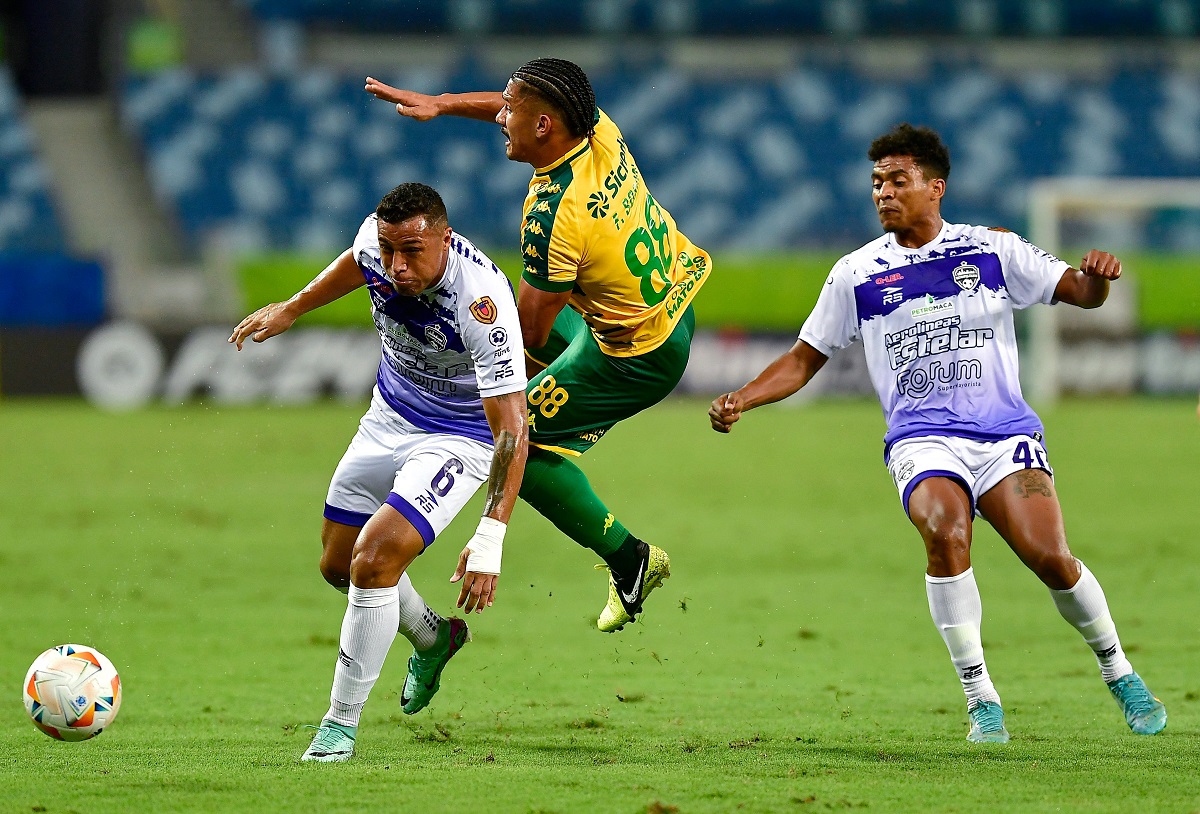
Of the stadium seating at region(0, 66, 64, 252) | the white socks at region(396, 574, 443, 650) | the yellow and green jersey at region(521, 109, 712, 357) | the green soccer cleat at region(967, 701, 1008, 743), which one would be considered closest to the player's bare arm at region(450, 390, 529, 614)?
the yellow and green jersey at region(521, 109, 712, 357)

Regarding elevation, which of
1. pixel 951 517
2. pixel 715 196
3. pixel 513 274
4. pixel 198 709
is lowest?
pixel 198 709

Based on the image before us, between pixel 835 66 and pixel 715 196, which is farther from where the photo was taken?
pixel 835 66

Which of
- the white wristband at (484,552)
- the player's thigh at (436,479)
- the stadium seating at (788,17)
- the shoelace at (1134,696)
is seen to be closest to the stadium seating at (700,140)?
the stadium seating at (788,17)

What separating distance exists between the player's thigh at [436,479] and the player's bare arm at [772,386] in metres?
0.98

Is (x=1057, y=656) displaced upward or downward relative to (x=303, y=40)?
downward

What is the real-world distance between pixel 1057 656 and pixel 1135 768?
285 centimetres

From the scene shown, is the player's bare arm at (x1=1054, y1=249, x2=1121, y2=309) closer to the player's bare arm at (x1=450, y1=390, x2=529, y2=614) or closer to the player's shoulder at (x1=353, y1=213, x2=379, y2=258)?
the player's bare arm at (x1=450, y1=390, x2=529, y2=614)

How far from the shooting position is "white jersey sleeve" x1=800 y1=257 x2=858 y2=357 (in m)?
6.57

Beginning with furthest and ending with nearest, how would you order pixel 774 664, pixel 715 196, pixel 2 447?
pixel 715 196, pixel 2 447, pixel 774 664

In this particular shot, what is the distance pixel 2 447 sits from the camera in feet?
60.5

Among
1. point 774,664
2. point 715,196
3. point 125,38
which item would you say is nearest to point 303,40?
point 125,38

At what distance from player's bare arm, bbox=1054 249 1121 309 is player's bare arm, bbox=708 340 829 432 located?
100 centimetres

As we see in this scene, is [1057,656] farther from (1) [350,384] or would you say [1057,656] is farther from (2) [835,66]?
(2) [835,66]

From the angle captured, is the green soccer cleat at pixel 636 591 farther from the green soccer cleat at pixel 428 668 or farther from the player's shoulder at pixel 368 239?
the player's shoulder at pixel 368 239
